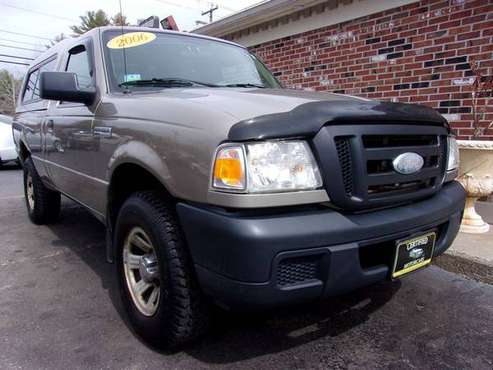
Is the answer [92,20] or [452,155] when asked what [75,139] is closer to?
[452,155]

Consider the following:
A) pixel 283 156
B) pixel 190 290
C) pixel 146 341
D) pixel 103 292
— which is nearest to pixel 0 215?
pixel 103 292

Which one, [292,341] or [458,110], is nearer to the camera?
[292,341]

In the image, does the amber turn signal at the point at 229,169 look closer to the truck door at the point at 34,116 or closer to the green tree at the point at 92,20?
the truck door at the point at 34,116

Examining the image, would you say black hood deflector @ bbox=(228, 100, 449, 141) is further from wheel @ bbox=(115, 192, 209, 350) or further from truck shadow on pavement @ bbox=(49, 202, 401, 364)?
truck shadow on pavement @ bbox=(49, 202, 401, 364)

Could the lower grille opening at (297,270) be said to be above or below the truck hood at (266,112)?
below

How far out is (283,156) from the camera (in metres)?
1.59

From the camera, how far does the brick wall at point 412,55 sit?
4.19 metres

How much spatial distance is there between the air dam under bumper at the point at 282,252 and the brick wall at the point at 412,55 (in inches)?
126

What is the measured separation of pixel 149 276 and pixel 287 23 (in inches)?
211

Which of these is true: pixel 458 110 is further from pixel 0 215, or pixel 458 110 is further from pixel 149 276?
pixel 0 215

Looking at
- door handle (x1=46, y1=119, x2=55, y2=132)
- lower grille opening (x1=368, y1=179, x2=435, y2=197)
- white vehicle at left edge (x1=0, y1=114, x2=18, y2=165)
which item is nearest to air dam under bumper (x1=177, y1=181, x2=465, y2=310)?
lower grille opening (x1=368, y1=179, x2=435, y2=197)

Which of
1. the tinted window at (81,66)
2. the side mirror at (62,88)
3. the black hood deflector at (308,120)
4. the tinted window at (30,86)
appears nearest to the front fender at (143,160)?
the black hood deflector at (308,120)

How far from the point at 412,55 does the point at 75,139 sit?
382cm

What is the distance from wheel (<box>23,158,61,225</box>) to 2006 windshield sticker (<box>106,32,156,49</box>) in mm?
2122
